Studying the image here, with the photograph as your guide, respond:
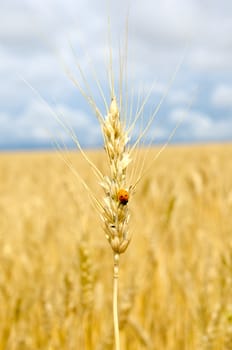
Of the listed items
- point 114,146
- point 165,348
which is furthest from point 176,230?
point 114,146

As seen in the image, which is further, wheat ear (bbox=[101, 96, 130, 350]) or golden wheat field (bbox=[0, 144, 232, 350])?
golden wheat field (bbox=[0, 144, 232, 350])

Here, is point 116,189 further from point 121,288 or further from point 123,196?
point 121,288

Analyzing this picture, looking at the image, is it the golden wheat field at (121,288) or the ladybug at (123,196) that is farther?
the golden wheat field at (121,288)

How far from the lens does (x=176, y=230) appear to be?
2770mm

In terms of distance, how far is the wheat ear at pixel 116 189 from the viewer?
1.91 feet

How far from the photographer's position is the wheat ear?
0.58m

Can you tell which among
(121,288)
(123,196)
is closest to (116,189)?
(123,196)

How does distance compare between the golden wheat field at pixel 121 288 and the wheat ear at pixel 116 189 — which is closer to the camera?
the wheat ear at pixel 116 189

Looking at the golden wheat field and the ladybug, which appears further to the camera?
the golden wheat field

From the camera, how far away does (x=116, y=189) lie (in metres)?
0.60

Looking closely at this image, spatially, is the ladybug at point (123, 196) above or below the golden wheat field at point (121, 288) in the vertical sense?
above

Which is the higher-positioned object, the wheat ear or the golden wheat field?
the wheat ear

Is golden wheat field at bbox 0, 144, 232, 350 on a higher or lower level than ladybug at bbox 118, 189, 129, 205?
lower

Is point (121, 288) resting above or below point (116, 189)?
below
